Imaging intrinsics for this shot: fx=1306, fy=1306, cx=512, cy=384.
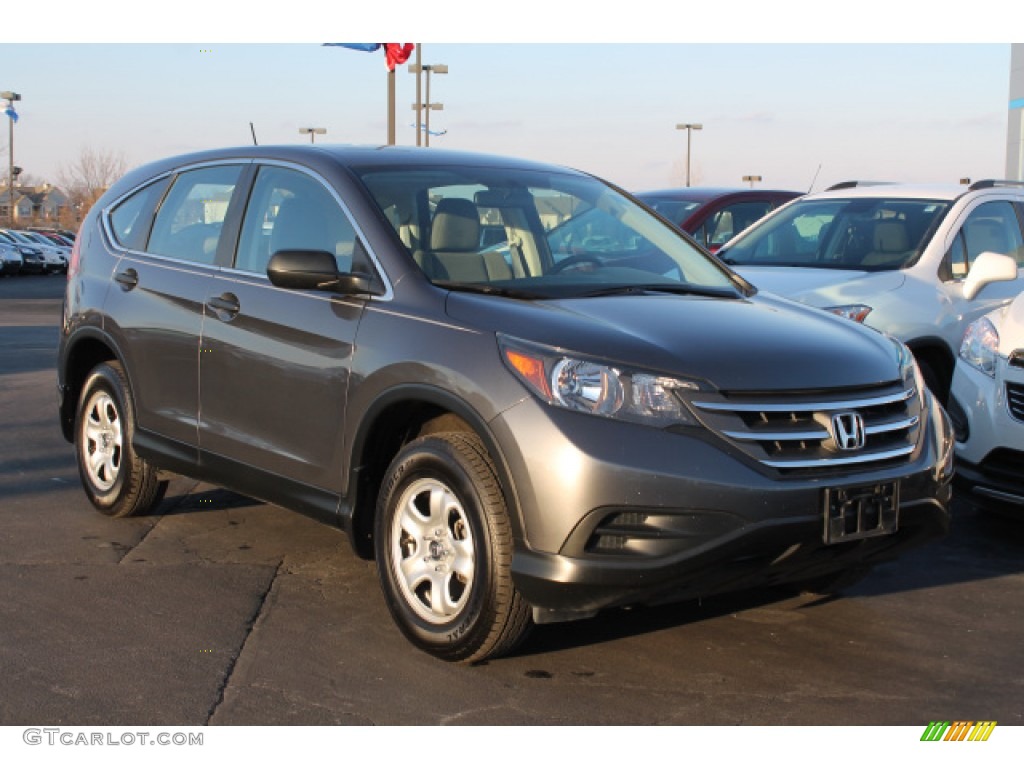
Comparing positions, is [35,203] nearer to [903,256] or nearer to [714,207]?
[714,207]

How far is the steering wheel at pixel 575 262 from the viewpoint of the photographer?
5.13 m

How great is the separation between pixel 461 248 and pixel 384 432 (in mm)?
804

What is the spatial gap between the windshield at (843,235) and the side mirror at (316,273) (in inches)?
179

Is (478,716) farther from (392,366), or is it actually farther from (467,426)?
(392,366)

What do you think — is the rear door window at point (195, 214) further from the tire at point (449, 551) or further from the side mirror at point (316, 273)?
the tire at point (449, 551)

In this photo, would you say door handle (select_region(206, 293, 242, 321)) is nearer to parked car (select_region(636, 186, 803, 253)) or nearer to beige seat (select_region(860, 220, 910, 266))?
beige seat (select_region(860, 220, 910, 266))

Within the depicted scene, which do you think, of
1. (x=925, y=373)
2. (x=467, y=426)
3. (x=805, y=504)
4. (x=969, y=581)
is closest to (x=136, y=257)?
(x=467, y=426)

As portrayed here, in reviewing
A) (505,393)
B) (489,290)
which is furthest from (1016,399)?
(505,393)

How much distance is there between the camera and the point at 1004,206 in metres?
9.04

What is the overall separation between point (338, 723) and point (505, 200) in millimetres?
2406

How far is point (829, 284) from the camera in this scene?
314 inches

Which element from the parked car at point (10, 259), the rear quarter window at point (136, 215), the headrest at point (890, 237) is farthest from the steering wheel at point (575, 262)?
the parked car at point (10, 259)
